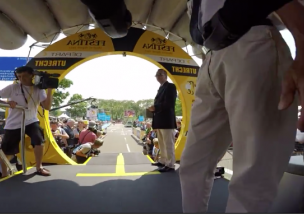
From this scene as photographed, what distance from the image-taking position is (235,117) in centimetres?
76

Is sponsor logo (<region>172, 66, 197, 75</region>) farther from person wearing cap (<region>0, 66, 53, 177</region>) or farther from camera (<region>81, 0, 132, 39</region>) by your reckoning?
camera (<region>81, 0, 132, 39</region>)

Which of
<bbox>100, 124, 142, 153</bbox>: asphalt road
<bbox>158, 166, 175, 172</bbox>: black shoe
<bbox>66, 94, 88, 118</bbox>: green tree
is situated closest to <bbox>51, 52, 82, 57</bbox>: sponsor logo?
<bbox>158, 166, 175, 172</bbox>: black shoe

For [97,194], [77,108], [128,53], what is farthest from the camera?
[77,108]

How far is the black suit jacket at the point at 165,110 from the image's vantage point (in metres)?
3.29

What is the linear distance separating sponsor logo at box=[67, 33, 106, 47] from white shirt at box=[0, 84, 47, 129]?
1916 millimetres

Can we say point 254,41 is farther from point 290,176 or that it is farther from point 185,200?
point 290,176

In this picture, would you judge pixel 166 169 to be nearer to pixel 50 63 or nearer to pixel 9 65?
pixel 50 63

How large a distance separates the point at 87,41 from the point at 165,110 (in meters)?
2.41

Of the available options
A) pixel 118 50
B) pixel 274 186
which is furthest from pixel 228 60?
pixel 118 50

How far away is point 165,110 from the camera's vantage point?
3.34m

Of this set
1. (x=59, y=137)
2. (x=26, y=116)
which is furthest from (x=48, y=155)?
(x=59, y=137)

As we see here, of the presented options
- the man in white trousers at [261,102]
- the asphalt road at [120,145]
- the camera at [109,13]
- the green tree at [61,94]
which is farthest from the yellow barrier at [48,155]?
the green tree at [61,94]

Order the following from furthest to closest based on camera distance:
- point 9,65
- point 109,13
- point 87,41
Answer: point 9,65 < point 87,41 < point 109,13

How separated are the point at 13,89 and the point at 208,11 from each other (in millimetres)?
2983
